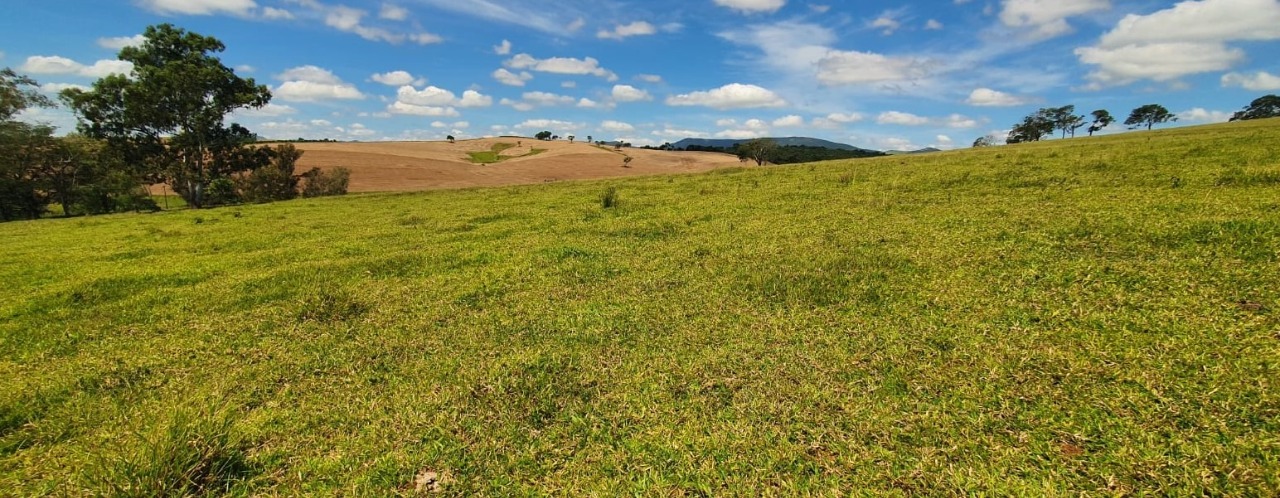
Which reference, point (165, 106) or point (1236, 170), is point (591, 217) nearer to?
point (1236, 170)

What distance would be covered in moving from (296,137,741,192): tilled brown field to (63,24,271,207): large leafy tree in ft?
58.4

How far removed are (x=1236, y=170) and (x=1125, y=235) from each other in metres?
6.73

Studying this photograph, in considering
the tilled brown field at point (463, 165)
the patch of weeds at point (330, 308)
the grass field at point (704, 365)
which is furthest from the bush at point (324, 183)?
the patch of weeds at point (330, 308)

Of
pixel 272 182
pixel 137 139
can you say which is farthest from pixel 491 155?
pixel 137 139

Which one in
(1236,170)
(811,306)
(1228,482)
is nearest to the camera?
(1228,482)

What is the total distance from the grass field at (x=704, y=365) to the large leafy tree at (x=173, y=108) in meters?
40.5

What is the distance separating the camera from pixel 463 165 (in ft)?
297

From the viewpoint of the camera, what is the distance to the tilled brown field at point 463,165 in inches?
2815

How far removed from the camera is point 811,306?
629 centimetres

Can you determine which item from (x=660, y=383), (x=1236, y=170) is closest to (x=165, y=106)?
(x=660, y=383)

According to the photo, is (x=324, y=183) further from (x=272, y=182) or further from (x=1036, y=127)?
(x=1036, y=127)

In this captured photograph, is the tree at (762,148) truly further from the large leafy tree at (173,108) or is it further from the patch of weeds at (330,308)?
the patch of weeds at (330,308)

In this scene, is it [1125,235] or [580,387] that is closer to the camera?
[580,387]

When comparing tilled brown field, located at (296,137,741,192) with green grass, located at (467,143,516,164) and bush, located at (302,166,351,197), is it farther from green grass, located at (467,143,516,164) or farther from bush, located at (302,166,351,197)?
bush, located at (302,166,351,197)
